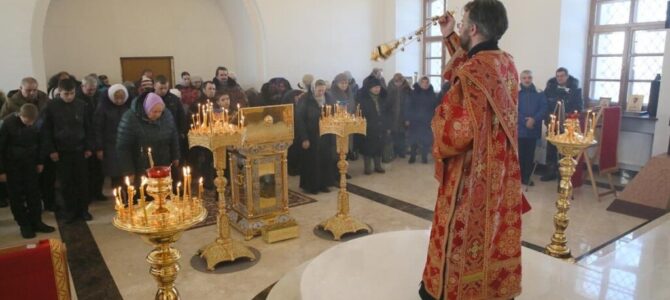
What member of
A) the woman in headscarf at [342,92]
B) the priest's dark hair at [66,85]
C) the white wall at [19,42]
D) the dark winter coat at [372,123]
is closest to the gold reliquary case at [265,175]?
the priest's dark hair at [66,85]

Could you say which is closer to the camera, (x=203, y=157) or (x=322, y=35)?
(x=203, y=157)

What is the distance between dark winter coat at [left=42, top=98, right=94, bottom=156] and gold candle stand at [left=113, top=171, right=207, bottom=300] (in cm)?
336

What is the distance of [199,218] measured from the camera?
2.24 m

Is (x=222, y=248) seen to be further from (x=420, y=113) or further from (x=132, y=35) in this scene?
(x=132, y=35)

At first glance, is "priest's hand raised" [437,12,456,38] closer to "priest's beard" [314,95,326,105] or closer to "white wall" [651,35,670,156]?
"priest's beard" [314,95,326,105]

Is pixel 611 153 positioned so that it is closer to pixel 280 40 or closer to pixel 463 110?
pixel 463 110

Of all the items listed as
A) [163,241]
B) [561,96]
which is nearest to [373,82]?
[561,96]

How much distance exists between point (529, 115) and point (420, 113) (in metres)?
1.89

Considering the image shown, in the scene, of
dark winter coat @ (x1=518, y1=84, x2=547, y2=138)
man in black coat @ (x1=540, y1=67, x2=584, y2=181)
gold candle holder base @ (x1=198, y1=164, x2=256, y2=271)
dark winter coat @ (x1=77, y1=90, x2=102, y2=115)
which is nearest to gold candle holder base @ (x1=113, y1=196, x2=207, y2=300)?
gold candle holder base @ (x1=198, y1=164, x2=256, y2=271)

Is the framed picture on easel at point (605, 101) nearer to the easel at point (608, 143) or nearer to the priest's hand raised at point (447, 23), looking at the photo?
the easel at point (608, 143)

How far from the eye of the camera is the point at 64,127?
512cm

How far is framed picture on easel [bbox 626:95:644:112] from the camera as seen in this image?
707cm

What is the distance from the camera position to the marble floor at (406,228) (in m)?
3.47

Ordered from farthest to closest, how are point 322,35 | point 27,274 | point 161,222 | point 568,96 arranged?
point 322,35 → point 568,96 → point 27,274 → point 161,222
